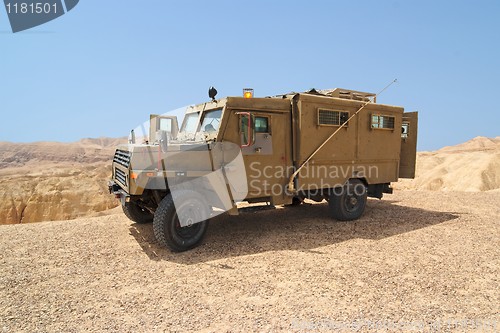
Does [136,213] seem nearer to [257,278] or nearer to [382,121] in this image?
A: [257,278]

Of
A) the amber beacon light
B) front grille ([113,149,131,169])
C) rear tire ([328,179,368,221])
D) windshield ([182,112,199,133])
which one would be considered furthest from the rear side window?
front grille ([113,149,131,169])

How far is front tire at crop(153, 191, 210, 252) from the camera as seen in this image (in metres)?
5.40

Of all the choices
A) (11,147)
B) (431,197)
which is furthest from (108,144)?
(431,197)

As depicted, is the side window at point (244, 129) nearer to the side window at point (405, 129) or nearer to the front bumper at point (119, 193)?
the front bumper at point (119, 193)

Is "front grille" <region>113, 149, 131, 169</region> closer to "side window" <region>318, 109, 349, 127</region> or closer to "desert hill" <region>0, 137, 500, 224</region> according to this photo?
"side window" <region>318, 109, 349, 127</region>

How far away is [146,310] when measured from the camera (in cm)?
373

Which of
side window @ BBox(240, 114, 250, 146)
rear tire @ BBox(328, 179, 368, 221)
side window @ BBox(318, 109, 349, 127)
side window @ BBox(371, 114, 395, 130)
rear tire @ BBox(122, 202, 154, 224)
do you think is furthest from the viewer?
side window @ BBox(371, 114, 395, 130)

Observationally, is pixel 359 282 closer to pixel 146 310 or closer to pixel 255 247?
pixel 255 247

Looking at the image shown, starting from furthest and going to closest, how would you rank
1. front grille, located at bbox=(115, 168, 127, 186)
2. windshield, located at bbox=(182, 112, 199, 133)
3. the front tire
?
windshield, located at bbox=(182, 112, 199, 133) < front grille, located at bbox=(115, 168, 127, 186) < the front tire

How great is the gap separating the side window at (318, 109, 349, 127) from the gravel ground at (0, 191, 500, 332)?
2.22m

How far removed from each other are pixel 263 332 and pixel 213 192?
2.94 meters

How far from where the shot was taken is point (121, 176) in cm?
621

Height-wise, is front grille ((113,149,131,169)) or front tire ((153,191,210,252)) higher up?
front grille ((113,149,131,169))

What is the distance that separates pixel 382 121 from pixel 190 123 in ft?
14.9
